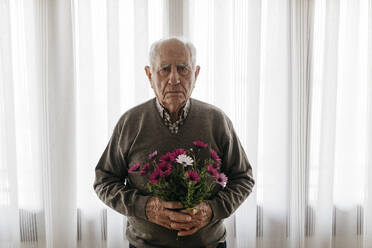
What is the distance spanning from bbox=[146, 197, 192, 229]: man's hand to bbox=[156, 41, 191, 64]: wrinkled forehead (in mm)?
524

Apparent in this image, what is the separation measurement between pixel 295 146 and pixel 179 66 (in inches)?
42.3

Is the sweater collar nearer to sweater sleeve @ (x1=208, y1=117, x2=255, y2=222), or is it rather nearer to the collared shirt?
the collared shirt

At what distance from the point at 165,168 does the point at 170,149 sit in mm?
197

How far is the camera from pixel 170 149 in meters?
1.33

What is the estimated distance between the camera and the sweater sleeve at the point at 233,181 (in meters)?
1.31

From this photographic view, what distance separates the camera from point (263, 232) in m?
2.11

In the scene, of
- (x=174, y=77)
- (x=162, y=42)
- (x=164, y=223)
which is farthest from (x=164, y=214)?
(x=162, y=42)

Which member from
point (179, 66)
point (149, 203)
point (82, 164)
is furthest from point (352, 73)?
point (82, 164)

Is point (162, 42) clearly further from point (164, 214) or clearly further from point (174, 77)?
point (164, 214)

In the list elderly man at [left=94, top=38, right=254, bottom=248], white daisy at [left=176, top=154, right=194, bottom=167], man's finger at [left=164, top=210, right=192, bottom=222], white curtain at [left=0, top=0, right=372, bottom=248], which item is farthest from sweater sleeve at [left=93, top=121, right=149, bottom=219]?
white curtain at [left=0, top=0, right=372, bottom=248]

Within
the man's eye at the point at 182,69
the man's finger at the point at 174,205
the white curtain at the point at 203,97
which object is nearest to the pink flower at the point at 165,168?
the man's finger at the point at 174,205

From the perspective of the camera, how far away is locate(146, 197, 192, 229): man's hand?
1.20 m

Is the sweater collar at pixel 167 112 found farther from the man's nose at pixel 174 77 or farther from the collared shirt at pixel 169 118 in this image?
the man's nose at pixel 174 77

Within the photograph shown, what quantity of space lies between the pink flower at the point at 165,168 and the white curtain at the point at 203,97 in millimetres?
885
